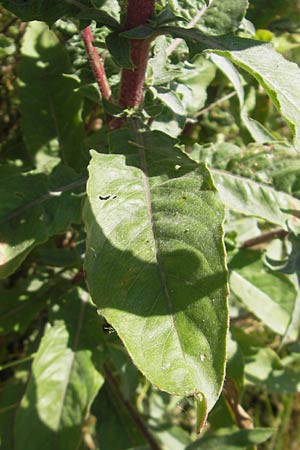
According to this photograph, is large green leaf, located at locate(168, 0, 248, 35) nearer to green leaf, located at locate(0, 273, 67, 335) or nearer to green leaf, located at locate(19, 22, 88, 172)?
→ green leaf, located at locate(19, 22, 88, 172)

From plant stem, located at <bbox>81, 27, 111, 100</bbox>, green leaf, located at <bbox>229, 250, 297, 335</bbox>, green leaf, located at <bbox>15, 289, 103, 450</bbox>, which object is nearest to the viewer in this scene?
plant stem, located at <bbox>81, 27, 111, 100</bbox>

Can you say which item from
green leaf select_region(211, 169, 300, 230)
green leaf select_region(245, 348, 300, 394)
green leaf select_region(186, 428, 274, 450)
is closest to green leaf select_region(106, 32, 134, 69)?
green leaf select_region(211, 169, 300, 230)

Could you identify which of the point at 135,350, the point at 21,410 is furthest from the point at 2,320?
the point at 135,350

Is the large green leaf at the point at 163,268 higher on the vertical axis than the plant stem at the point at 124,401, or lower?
higher

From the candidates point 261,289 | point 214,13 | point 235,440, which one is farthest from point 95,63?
point 235,440

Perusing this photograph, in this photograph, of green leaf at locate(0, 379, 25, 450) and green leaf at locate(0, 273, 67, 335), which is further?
green leaf at locate(0, 273, 67, 335)

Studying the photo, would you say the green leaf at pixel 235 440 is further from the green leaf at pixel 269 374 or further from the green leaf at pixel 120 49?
the green leaf at pixel 120 49

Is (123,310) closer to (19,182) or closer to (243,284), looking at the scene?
(19,182)

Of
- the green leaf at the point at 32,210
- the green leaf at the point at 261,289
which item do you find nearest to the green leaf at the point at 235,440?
the green leaf at the point at 261,289

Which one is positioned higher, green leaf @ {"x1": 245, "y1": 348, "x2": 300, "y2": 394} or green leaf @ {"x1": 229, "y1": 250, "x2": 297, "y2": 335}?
green leaf @ {"x1": 229, "y1": 250, "x2": 297, "y2": 335}
